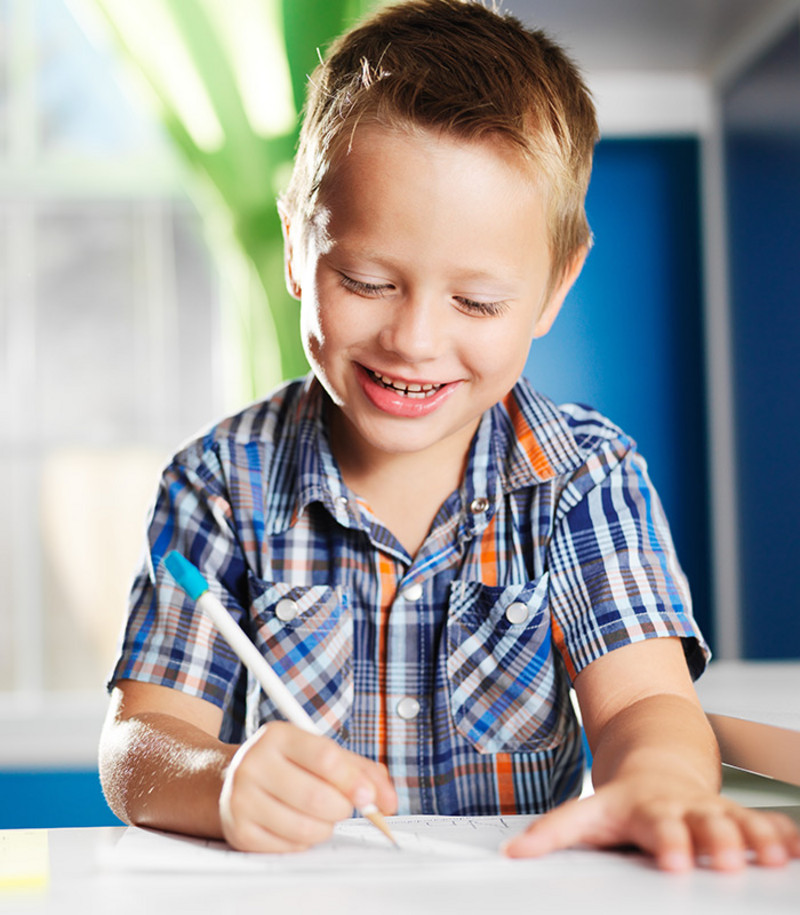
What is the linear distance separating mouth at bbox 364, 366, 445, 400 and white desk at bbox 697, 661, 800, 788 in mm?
309

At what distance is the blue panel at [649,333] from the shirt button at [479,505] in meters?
1.95

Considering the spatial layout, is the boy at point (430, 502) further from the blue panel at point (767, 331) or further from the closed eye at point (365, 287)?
the blue panel at point (767, 331)

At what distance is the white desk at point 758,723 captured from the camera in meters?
0.62

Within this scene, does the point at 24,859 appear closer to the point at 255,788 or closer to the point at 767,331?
the point at 255,788

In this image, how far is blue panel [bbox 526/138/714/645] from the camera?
2.84 meters

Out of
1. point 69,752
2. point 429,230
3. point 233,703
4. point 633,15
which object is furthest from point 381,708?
point 633,15

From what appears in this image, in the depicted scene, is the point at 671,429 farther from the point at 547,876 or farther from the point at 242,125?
the point at 547,876

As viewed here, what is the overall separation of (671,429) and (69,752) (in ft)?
5.75

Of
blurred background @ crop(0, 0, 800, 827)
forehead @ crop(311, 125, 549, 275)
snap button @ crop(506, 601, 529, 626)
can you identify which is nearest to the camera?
forehead @ crop(311, 125, 549, 275)

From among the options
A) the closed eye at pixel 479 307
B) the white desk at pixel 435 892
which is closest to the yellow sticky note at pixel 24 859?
the white desk at pixel 435 892

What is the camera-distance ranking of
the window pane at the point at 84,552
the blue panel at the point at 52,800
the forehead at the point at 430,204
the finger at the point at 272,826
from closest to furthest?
the finger at the point at 272,826 < the forehead at the point at 430,204 < the blue panel at the point at 52,800 < the window pane at the point at 84,552

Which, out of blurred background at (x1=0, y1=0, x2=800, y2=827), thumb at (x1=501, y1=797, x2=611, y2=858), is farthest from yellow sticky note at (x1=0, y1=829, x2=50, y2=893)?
blurred background at (x1=0, y1=0, x2=800, y2=827)

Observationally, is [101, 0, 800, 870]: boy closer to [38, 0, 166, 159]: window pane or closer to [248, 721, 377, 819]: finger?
[248, 721, 377, 819]: finger

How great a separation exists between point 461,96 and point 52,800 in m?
2.16
